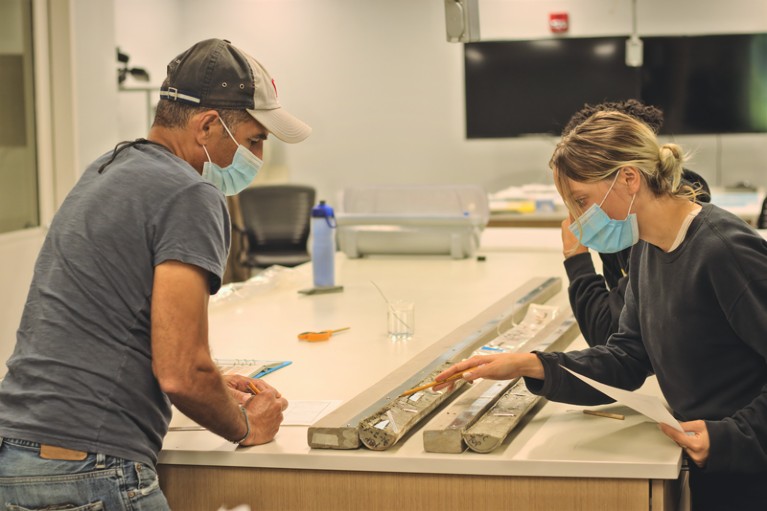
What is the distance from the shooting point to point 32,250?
4.39m

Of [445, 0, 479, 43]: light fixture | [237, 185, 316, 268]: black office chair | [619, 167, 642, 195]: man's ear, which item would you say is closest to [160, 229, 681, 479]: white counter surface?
[619, 167, 642, 195]: man's ear

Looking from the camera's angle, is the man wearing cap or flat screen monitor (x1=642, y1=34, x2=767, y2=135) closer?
the man wearing cap

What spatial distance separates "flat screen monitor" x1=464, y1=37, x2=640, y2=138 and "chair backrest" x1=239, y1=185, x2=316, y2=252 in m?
1.36

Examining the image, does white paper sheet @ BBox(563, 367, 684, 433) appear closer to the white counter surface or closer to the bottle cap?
the white counter surface

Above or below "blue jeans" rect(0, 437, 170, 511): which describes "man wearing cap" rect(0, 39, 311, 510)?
above

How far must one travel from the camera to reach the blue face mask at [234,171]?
1.63 m

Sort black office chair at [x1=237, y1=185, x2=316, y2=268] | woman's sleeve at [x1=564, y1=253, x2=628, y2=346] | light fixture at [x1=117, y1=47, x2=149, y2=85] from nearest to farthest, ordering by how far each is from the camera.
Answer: woman's sleeve at [x1=564, y1=253, x2=628, y2=346], light fixture at [x1=117, y1=47, x2=149, y2=85], black office chair at [x1=237, y1=185, x2=316, y2=268]

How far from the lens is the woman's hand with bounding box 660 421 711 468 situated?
61.9 inches

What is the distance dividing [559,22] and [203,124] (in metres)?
5.91

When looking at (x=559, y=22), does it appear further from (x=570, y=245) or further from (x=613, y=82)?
(x=570, y=245)

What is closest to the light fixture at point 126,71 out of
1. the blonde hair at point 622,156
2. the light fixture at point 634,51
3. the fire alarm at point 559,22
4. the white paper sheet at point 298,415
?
the fire alarm at point 559,22

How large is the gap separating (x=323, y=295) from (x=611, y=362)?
166 centimetres

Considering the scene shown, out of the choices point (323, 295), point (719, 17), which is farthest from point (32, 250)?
point (719, 17)

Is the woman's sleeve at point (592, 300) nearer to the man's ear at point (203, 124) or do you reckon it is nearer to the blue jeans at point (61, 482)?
the man's ear at point (203, 124)
